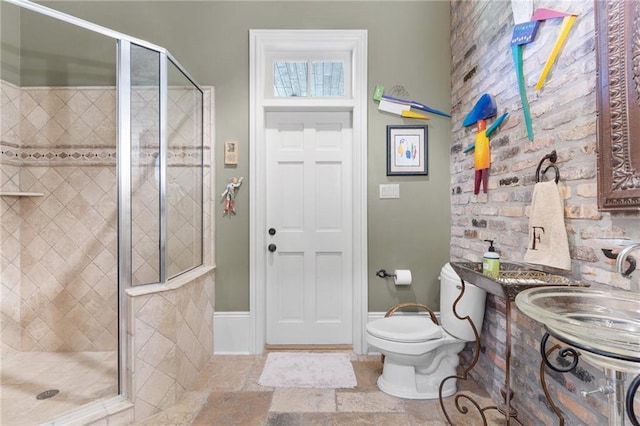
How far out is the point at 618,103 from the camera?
112cm

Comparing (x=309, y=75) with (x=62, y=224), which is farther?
(x=309, y=75)

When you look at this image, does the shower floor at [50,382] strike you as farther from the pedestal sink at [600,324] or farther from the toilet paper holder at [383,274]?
the pedestal sink at [600,324]

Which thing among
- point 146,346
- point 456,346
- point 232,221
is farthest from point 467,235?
point 146,346

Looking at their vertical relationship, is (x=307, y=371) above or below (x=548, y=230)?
below

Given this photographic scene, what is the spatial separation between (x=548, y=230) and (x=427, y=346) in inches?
36.7

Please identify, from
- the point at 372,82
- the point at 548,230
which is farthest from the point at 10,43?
the point at 548,230

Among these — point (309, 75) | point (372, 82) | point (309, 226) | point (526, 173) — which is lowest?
point (309, 226)

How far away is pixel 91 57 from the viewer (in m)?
2.40

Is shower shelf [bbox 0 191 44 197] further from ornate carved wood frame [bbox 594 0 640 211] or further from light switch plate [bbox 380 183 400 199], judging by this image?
ornate carved wood frame [bbox 594 0 640 211]

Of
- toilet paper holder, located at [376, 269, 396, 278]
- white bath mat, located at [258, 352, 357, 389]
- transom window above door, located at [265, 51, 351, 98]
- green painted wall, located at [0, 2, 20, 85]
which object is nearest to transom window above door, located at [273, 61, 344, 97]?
transom window above door, located at [265, 51, 351, 98]

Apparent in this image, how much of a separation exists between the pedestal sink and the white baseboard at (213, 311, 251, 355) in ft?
6.55

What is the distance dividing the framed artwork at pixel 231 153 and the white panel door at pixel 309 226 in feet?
0.90

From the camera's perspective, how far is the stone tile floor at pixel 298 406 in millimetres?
1737

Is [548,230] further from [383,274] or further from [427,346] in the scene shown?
[383,274]
